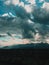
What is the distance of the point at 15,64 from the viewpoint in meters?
61.1

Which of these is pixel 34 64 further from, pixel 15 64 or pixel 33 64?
pixel 15 64

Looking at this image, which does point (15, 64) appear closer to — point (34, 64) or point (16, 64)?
point (16, 64)

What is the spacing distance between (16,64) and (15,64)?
1.02ft

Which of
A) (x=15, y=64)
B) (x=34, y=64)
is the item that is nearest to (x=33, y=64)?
(x=34, y=64)

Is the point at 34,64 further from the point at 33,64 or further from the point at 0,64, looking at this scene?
the point at 0,64

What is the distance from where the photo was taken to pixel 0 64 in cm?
5931

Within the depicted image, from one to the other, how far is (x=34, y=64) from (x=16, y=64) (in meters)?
4.11

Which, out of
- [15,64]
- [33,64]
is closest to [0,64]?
[15,64]

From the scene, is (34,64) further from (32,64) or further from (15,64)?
(15,64)

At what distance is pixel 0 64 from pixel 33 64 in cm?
738

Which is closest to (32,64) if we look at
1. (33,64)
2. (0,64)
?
(33,64)

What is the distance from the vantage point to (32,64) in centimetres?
6022

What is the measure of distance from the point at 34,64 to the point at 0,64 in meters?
7.56

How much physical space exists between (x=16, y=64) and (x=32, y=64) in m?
3.74
